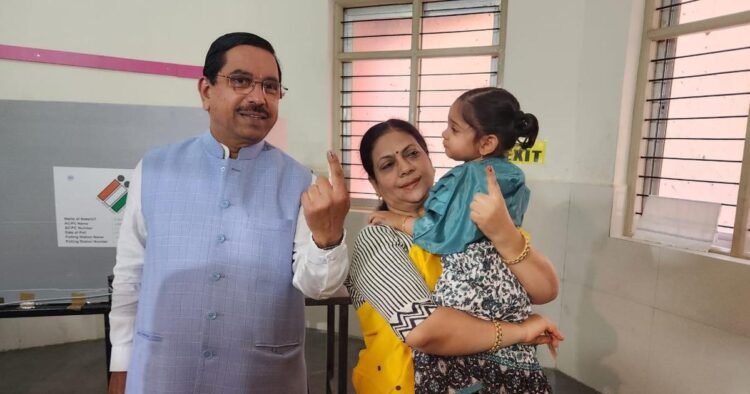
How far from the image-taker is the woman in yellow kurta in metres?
0.92

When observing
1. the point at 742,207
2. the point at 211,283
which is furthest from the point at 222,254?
the point at 742,207

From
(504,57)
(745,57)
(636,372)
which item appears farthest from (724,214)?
(504,57)

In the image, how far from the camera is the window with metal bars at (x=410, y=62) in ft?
9.57

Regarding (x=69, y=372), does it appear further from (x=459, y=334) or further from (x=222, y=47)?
(x=459, y=334)

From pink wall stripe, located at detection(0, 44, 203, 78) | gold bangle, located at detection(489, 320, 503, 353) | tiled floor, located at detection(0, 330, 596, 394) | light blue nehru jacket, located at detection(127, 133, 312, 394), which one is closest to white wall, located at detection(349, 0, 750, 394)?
tiled floor, located at detection(0, 330, 596, 394)

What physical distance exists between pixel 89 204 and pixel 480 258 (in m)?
1.56

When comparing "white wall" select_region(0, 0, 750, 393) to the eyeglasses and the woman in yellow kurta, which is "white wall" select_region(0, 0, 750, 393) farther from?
the woman in yellow kurta

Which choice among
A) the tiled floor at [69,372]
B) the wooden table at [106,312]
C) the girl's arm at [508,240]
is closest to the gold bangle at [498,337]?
the girl's arm at [508,240]

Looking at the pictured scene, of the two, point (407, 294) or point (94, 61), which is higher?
point (94, 61)

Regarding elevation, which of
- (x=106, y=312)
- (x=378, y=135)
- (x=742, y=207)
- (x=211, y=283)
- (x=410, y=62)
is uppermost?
(x=410, y=62)

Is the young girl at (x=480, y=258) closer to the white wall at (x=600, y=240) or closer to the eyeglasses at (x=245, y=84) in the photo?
the eyeglasses at (x=245, y=84)

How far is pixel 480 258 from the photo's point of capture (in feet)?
3.31

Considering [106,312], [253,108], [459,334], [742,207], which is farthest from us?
[742,207]

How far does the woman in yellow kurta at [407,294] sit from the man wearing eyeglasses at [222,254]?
17 centimetres
